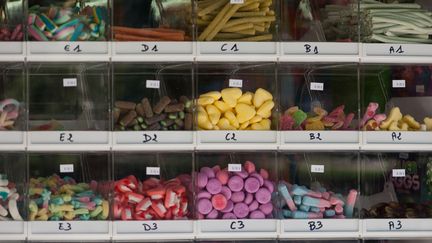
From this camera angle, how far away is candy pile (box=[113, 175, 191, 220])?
3.07 metres

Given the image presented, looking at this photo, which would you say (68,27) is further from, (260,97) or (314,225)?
(314,225)

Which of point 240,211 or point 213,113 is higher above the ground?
point 213,113

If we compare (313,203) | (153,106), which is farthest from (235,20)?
(313,203)

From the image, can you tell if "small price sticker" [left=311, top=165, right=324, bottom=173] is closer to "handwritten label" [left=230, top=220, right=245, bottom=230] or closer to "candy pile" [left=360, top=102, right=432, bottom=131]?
"candy pile" [left=360, top=102, right=432, bottom=131]

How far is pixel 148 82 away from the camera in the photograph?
122 inches

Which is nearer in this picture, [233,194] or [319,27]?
[233,194]

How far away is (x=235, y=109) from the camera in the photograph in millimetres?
3146

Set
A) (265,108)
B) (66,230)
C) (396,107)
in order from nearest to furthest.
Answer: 1. (66,230)
2. (265,108)
3. (396,107)

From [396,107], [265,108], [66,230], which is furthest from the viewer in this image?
[396,107]

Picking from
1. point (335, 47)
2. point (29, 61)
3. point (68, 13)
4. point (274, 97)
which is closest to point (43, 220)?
point (29, 61)

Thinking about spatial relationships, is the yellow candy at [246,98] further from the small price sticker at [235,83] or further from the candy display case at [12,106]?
the candy display case at [12,106]

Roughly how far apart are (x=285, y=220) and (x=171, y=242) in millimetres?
467

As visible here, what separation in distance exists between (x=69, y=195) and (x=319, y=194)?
1.02 meters

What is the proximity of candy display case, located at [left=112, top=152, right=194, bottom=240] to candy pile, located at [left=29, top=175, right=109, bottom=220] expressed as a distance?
0.07 m
